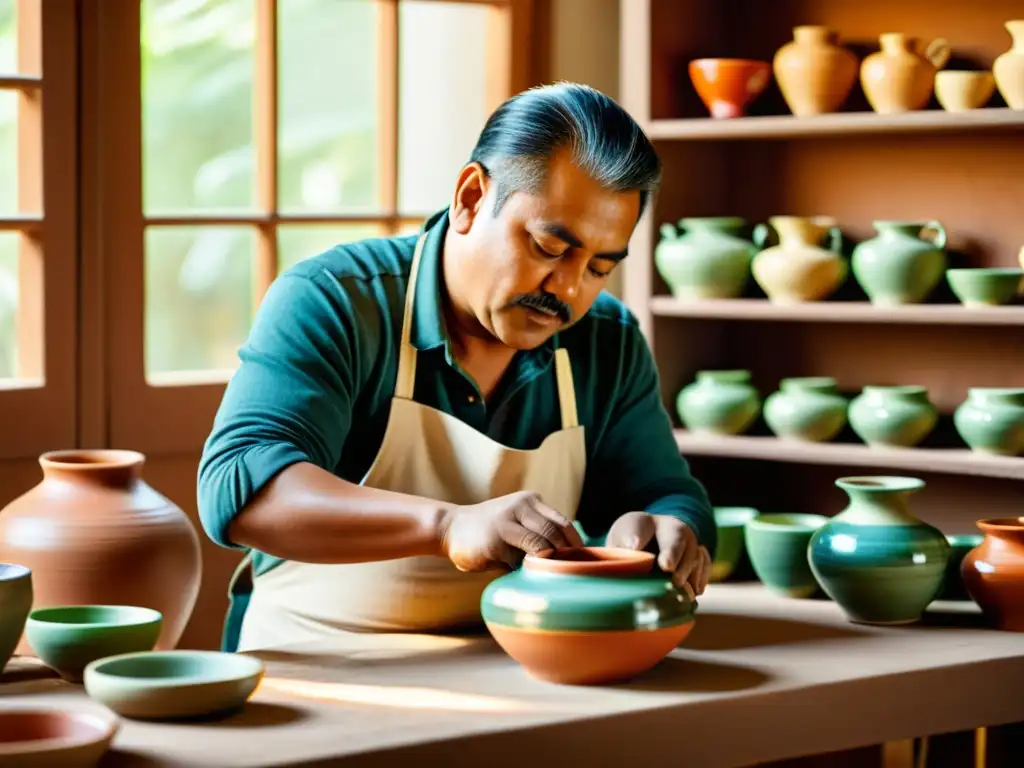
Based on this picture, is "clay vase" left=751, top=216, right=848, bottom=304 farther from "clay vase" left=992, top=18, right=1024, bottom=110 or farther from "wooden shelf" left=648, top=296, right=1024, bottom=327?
"clay vase" left=992, top=18, right=1024, bottom=110

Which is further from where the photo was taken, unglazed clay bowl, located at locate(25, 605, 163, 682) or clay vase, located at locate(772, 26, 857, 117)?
clay vase, located at locate(772, 26, 857, 117)

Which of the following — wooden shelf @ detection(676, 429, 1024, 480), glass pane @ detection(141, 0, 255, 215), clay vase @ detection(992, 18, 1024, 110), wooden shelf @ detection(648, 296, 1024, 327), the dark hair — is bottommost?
wooden shelf @ detection(676, 429, 1024, 480)

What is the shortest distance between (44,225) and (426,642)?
4.52 feet

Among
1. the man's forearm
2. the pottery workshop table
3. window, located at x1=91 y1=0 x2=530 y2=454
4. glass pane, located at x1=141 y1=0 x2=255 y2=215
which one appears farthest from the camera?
glass pane, located at x1=141 y1=0 x2=255 y2=215

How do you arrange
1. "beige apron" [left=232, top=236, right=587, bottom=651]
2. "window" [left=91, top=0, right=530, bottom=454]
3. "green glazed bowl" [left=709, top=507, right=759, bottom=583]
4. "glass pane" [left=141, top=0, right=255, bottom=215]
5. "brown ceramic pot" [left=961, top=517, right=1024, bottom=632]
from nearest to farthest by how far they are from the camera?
1. "beige apron" [left=232, top=236, right=587, bottom=651]
2. "brown ceramic pot" [left=961, top=517, right=1024, bottom=632]
3. "green glazed bowl" [left=709, top=507, right=759, bottom=583]
4. "window" [left=91, top=0, right=530, bottom=454]
5. "glass pane" [left=141, top=0, right=255, bottom=215]

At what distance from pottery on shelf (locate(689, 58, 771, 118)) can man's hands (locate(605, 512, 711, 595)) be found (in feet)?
4.60

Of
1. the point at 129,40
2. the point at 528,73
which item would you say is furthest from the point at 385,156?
the point at 129,40

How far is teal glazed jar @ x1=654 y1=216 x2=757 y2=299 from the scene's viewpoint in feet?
11.4

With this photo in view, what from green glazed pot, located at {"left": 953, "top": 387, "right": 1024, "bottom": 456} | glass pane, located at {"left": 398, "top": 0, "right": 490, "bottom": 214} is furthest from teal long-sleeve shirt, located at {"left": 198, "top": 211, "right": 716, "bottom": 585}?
glass pane, located at {"left": 398, "top": 0, "right": 490, "bottom": 214}

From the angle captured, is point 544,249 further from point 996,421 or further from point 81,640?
point 996,421

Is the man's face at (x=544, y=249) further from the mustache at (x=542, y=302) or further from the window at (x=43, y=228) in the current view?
the window at (x=43, y=228)

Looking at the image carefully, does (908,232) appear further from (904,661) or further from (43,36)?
(43,36)

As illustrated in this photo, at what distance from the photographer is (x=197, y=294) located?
23.3ft

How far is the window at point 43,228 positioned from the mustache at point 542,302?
132 cm
